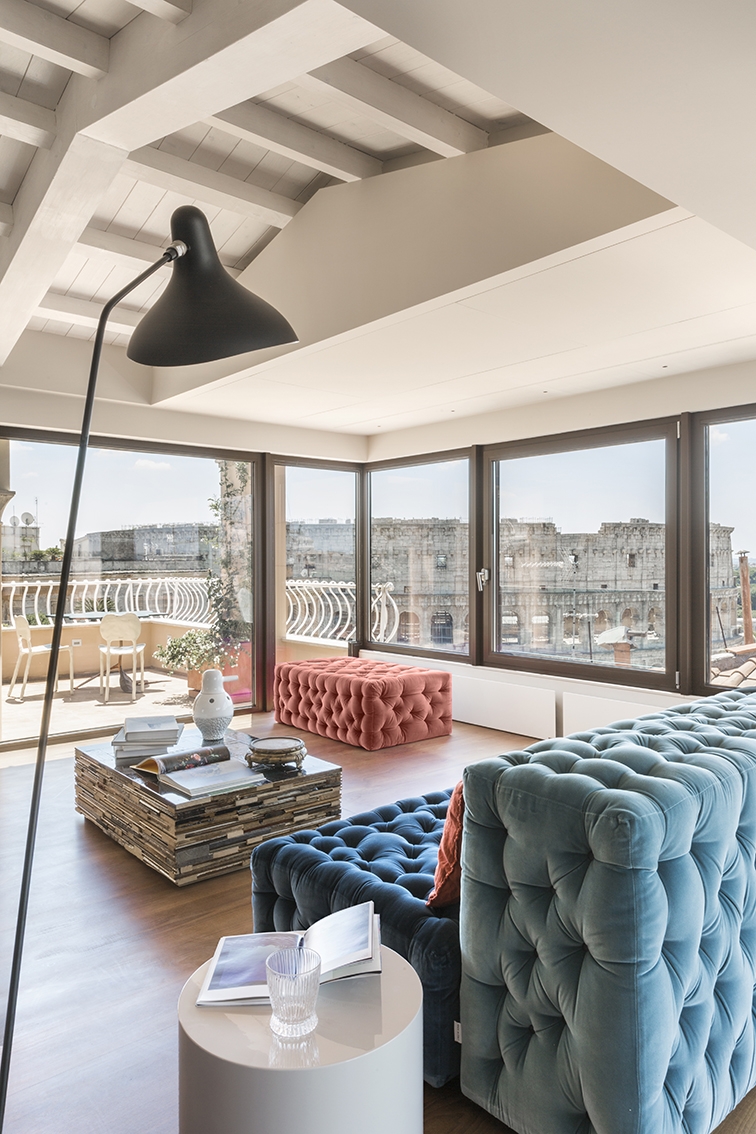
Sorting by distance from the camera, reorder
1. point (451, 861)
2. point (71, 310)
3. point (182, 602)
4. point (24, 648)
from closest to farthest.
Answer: point (451, 861) < point (71, 310) < point (24, 648) < point (182, 602)

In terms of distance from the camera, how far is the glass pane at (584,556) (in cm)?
519

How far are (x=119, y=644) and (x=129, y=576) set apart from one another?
520mm

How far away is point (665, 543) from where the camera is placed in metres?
5.06

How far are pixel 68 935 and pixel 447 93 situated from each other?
11.1 ft

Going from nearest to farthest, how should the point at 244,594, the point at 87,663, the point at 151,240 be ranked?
the point at 151,240 → the point at 87,663 → the point at 244,594

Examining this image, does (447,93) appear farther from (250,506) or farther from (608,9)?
(250,506)

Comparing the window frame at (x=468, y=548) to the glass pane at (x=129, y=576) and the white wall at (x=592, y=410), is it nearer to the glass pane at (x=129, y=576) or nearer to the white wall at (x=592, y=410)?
the white wall at (x=592, y=410)

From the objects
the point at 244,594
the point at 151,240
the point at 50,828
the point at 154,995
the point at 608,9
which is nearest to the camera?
the point at 608,9

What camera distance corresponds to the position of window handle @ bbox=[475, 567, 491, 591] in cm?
631

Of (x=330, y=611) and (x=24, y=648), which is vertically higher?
(x=330, y=611)

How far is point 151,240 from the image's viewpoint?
426cm

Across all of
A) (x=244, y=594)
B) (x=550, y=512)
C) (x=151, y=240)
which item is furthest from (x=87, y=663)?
(x=550, y=512)

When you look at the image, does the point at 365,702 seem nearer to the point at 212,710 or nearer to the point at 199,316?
the point at 212,710

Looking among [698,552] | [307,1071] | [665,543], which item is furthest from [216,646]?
[307,1071]
